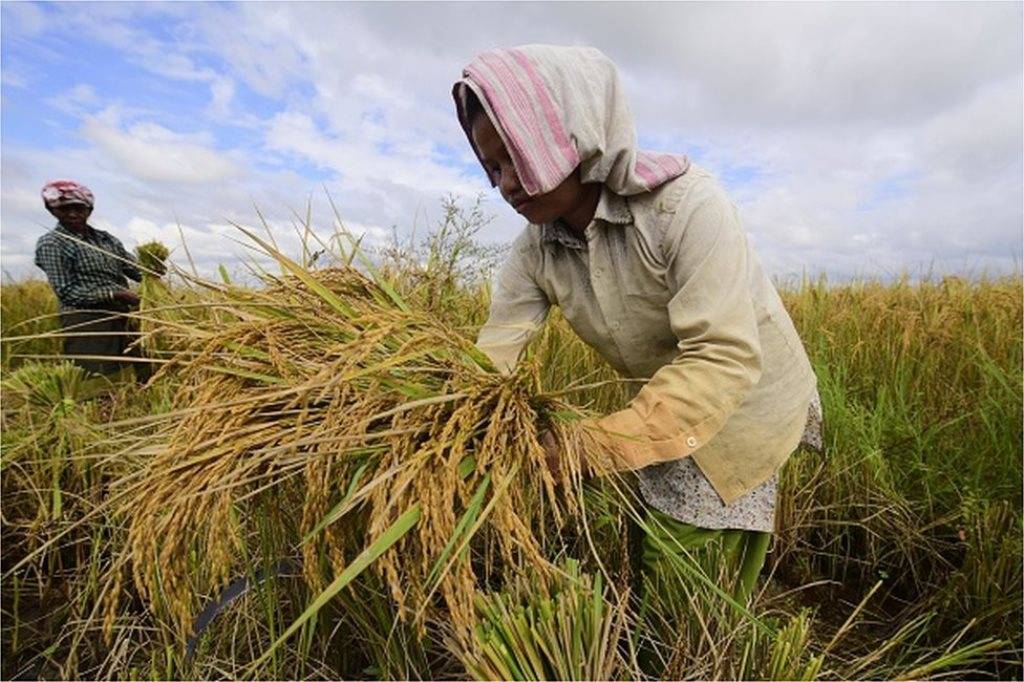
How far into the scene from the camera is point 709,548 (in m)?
1.40

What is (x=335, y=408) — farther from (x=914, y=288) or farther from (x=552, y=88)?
(x=914, y=288)

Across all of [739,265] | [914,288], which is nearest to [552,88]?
[739,265]

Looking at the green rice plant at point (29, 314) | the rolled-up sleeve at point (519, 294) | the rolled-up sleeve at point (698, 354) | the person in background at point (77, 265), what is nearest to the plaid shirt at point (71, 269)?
the person in background at point (77, 265)

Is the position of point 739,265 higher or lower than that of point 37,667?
higher

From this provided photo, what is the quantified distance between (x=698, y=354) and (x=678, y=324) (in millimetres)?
81

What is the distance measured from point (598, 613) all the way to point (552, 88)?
3.10ft

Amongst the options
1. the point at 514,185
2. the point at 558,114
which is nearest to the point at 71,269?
the point at 514,185

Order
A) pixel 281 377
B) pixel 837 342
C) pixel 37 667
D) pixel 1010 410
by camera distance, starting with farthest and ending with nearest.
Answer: pixel 837 342 < pixel 1010 410 < pixel 37 667 < pixel 281 377

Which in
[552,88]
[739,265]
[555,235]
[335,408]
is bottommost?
[335,408]

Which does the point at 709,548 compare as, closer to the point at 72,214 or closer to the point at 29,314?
the point at 72,214

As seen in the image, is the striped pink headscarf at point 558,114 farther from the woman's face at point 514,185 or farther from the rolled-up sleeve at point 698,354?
the rolled-up sleeve at point 698,354

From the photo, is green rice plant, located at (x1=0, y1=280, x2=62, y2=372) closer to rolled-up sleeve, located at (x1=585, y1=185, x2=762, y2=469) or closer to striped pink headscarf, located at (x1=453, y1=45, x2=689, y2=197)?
striped pink headscarf, located at (x1=453, y1=45, x2=689, y2=197)

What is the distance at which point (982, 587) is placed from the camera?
6.63ft

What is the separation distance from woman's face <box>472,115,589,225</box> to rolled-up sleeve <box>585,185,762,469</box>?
230 millimetres
